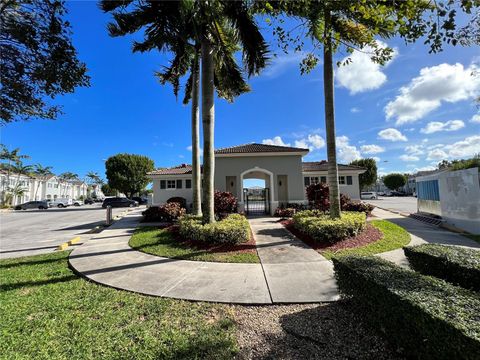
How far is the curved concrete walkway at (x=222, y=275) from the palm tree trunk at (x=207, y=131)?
274 centimetres

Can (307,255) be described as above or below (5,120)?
below

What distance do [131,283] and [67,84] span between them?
15.2ft

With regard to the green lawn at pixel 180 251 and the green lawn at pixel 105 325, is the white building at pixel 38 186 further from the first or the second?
the green lawn at pixel 105 325

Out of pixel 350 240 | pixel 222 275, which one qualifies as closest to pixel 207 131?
pixel 222 275

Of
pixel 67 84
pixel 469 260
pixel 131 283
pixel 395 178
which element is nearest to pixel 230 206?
pixel 131 283

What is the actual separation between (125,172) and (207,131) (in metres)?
40.4

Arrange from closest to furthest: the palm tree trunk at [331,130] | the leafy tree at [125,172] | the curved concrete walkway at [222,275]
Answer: the curved concrete walkway at [222,275]
the palm tree trunk at [331,130]
the leafy tree at [125,172]

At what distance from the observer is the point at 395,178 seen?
228 feet

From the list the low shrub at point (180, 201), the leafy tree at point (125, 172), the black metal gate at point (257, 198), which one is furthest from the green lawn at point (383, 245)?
the leafy tree at point (125, 172)

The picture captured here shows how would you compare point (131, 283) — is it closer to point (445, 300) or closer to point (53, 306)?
point (53, 306)

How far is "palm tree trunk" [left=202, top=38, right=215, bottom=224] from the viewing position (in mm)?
10055

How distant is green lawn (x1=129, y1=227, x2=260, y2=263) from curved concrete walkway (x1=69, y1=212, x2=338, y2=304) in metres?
0.33

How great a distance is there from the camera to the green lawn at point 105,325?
3273mm

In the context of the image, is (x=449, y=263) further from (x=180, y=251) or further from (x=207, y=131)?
(x=207, y=131)
